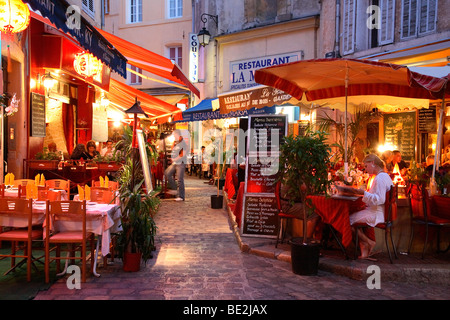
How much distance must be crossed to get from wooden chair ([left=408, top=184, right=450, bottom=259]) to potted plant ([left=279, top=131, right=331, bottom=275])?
176 centimetres

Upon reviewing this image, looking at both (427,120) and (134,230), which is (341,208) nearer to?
(134,230)

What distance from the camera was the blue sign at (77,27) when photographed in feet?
16.2

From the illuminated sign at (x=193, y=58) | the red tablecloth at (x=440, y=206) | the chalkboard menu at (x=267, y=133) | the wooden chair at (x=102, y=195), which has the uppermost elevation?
the illuminated sign at (x=193, y=58)

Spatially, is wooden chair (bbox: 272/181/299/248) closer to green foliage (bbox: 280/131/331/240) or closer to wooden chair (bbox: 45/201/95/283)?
green foliage (bbox: 280/131/331/240)

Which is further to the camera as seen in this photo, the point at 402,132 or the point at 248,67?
the point at 248,67

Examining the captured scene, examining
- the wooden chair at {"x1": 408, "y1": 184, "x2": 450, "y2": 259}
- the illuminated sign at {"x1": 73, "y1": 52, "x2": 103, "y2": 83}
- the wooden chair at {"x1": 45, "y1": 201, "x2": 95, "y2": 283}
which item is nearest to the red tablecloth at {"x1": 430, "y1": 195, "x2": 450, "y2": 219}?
the wooden chair at {"x1": 408, "y1": 184, "x2": 450, "y2": 259}

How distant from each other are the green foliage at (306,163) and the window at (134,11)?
77.0 feet

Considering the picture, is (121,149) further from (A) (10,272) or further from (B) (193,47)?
(B) (193,47)

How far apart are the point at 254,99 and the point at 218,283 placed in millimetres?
4400

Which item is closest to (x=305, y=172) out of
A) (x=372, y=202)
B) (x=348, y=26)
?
(x=372, y=202)

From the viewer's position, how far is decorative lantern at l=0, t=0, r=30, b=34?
5742 mm

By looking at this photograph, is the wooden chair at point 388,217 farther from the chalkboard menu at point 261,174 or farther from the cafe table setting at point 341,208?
the chalkboard menu at point 261,174

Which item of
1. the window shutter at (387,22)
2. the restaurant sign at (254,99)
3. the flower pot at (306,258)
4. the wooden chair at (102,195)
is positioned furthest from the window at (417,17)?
the wooden chair at (102,195)

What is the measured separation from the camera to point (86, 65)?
33.9ft
